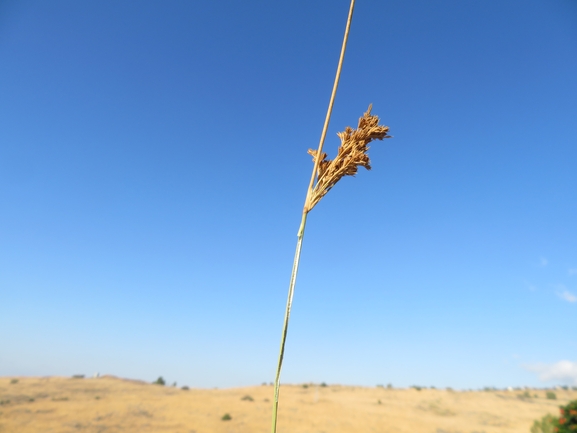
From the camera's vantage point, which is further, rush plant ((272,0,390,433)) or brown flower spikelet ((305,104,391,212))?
brown flower spikelet ((305,104,391,212))

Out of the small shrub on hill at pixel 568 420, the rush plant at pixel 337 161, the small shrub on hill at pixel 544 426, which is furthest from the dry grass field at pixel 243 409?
the rush plant at pixel 337 161

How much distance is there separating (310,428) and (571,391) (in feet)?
199

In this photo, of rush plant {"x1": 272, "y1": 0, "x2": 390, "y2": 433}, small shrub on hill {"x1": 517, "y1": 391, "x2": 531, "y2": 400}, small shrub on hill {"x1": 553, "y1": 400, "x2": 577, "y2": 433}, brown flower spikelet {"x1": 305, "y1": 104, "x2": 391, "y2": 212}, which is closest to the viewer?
rush plant {"x1": 272, "y1": 0, "x2": 390, "y2": 433}

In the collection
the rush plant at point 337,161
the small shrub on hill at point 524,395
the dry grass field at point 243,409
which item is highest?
the small shrub on hill at point 524,395

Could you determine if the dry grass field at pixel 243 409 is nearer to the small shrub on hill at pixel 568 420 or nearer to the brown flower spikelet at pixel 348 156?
the small shrub on hill at pixel 568 420

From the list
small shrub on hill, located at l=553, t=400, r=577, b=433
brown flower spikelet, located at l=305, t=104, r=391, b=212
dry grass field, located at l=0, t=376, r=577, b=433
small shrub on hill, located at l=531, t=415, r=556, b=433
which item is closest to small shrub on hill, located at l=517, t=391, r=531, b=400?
dry grass field, located at l=0, t=376, r=577, b=433

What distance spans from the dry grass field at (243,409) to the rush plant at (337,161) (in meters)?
33.3

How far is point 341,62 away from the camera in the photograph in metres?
1.77

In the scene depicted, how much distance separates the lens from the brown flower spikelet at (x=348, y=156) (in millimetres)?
2016

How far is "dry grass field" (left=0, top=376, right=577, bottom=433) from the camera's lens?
28703mm

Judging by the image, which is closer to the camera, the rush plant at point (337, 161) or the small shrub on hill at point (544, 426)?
the rush plant at point (337, 161)

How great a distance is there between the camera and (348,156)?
6.87ft

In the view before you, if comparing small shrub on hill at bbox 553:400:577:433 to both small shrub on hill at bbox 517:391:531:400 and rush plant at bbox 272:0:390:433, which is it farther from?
small shrub on hill at bbox 517:391:531:400

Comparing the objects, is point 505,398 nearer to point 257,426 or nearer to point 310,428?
point 310,428
